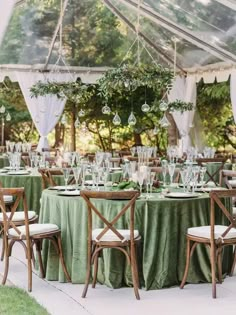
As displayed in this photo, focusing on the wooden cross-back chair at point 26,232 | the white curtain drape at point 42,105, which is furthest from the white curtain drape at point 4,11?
the white curtain drape at point 42,105

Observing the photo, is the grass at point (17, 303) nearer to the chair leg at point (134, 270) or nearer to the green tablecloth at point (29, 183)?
the chair leg at point (134, 270)

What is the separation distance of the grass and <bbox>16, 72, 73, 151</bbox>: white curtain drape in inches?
351

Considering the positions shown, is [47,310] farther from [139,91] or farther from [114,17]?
→ [139,91]

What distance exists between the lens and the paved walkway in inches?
183

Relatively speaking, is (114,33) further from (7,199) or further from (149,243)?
(149,243)

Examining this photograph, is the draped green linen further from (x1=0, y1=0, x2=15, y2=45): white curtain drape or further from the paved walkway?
the paved walkway

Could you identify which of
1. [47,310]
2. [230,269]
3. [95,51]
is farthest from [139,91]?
[47,310]

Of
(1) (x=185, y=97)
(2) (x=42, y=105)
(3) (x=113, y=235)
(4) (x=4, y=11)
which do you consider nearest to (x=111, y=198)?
(3) (x=113, y=235)

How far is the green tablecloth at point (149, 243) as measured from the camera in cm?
524

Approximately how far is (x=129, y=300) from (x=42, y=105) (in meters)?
9.72

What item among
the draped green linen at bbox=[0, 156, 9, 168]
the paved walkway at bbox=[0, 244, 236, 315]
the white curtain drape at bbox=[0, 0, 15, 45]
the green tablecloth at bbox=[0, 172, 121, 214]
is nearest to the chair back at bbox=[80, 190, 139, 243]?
the paved walkway at bbox=[0, 244, 236, 315]

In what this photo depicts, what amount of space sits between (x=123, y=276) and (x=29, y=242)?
0.89 m

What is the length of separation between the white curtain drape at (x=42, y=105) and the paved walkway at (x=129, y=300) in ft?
28.7

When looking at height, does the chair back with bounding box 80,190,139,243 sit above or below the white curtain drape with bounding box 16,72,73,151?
below
